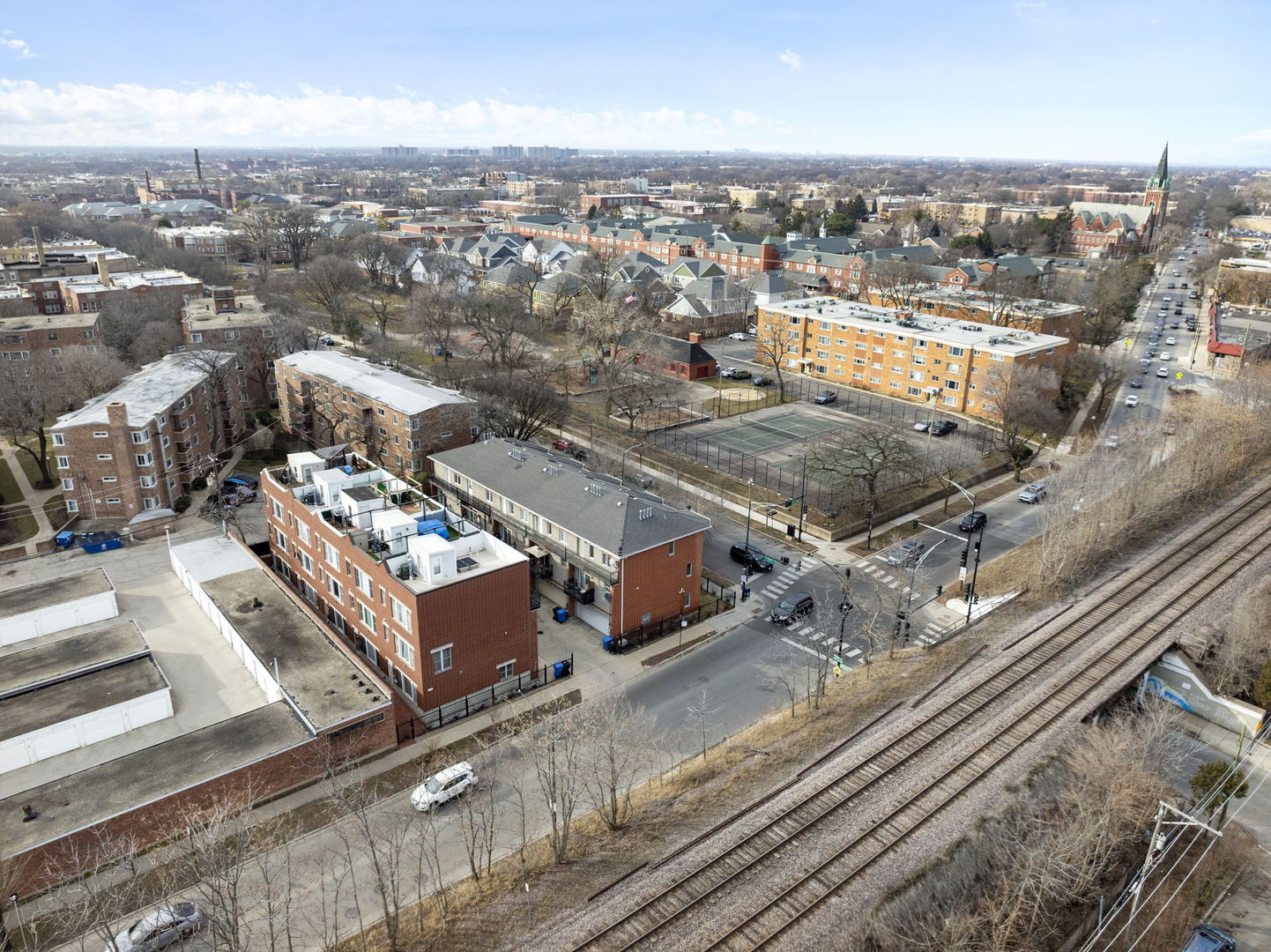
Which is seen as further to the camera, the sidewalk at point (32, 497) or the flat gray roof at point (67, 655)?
the sidewalk at point (32, 497)

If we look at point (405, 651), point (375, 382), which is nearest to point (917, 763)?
point (405, 651)

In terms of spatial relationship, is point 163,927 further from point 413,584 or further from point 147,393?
point 147,393

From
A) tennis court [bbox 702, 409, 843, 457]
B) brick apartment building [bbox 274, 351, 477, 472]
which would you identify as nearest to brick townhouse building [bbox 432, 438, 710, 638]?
brick apartment building [bbox 274, 351, 477, 472]

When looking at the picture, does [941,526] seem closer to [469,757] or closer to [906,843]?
[906,843]

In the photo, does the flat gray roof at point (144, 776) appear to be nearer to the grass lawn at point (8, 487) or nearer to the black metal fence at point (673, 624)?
the black metal fence at point (673, 624)

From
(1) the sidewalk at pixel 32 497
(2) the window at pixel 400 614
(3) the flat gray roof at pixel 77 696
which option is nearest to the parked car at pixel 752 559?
(2) the window at pixel 400 614
